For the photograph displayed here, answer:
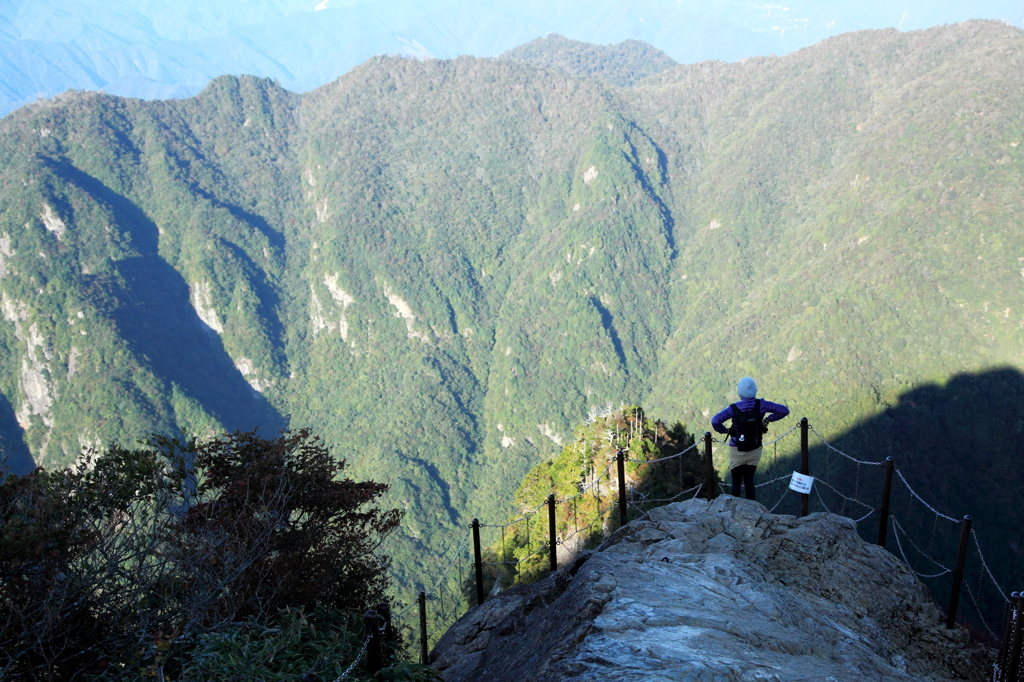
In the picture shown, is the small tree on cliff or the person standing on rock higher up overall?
the person standing on rock

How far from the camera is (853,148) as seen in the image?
130250mm

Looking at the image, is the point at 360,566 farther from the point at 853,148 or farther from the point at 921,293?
the point at 853,148

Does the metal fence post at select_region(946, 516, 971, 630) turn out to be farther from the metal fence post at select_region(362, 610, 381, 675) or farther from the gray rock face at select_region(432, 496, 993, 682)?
the metal fence post at select_region(362, 610, 381, 675)

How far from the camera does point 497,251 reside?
520ft

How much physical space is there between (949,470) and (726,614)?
7410cm

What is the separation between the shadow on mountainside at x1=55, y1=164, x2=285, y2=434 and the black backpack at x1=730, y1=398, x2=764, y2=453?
4501 inches

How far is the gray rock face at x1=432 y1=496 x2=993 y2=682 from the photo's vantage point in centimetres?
625

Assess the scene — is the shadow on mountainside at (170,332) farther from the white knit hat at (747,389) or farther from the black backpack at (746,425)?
the white knit hat at (747,389)

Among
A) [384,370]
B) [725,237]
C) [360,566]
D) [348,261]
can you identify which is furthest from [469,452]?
[360,566]

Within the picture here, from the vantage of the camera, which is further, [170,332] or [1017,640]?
[170,332]

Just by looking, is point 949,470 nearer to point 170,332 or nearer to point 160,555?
point 160,555

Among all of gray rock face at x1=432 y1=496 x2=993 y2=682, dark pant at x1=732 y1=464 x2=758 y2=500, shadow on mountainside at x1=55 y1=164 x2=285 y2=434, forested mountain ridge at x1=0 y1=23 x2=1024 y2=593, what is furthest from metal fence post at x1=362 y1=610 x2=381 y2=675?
shadow on mountainside at x1=55 y1=164 x2=285 y2=434

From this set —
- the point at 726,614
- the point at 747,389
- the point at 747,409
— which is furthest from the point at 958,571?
the point at 726,614

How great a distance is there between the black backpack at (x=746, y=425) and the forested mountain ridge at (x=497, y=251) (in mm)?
75914
